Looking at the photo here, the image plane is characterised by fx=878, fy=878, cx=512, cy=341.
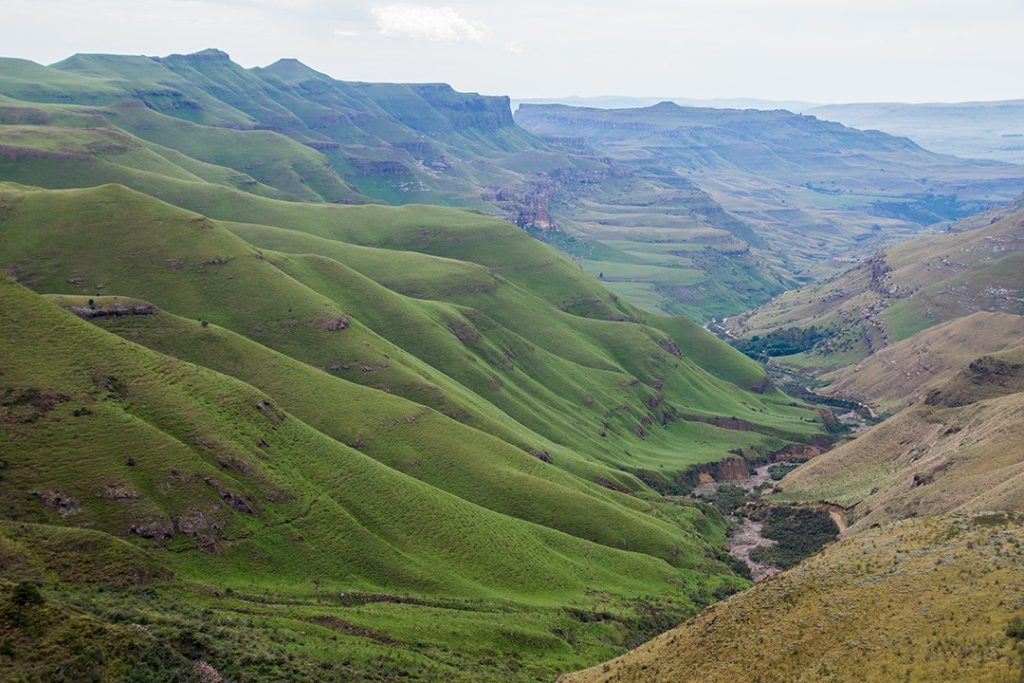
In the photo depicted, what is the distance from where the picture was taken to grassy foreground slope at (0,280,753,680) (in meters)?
100

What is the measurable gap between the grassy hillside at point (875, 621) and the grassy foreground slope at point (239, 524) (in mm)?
28583

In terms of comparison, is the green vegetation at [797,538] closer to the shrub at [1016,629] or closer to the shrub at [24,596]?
the shrub at [1016,629]

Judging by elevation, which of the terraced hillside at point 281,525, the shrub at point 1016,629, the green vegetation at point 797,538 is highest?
the shrub at point 1016,629

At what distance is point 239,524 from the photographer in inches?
4744

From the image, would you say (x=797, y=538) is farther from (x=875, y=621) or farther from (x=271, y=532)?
(x=271, y=532)

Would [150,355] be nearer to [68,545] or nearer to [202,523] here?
[202,523]

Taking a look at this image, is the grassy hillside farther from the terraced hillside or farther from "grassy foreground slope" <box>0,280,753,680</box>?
"grassy foreground slope" <box>0,280,753,680</box>

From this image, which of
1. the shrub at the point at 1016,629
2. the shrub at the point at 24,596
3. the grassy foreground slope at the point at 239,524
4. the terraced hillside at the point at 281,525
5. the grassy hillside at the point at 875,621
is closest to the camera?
the shrub at the point at 1016,629

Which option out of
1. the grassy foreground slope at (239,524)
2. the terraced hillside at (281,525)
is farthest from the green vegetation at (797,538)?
the grassy foreground slope at (239,524)

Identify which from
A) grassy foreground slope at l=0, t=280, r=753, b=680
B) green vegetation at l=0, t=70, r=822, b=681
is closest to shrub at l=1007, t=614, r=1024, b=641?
green vegetation at l=0, t=70, r=822, b=681

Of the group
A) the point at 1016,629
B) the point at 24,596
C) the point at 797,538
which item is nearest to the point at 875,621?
the point at 1016,629

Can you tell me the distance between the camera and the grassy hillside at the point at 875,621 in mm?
70438

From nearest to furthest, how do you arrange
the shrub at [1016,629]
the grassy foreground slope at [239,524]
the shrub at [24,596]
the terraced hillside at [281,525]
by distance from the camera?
the shrub at [1016,629], the shrub at [24,596], the terraced hillside at [281,525], the grassy foreground slope at [239,524]

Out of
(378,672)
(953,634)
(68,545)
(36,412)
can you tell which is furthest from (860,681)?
(36,412)
